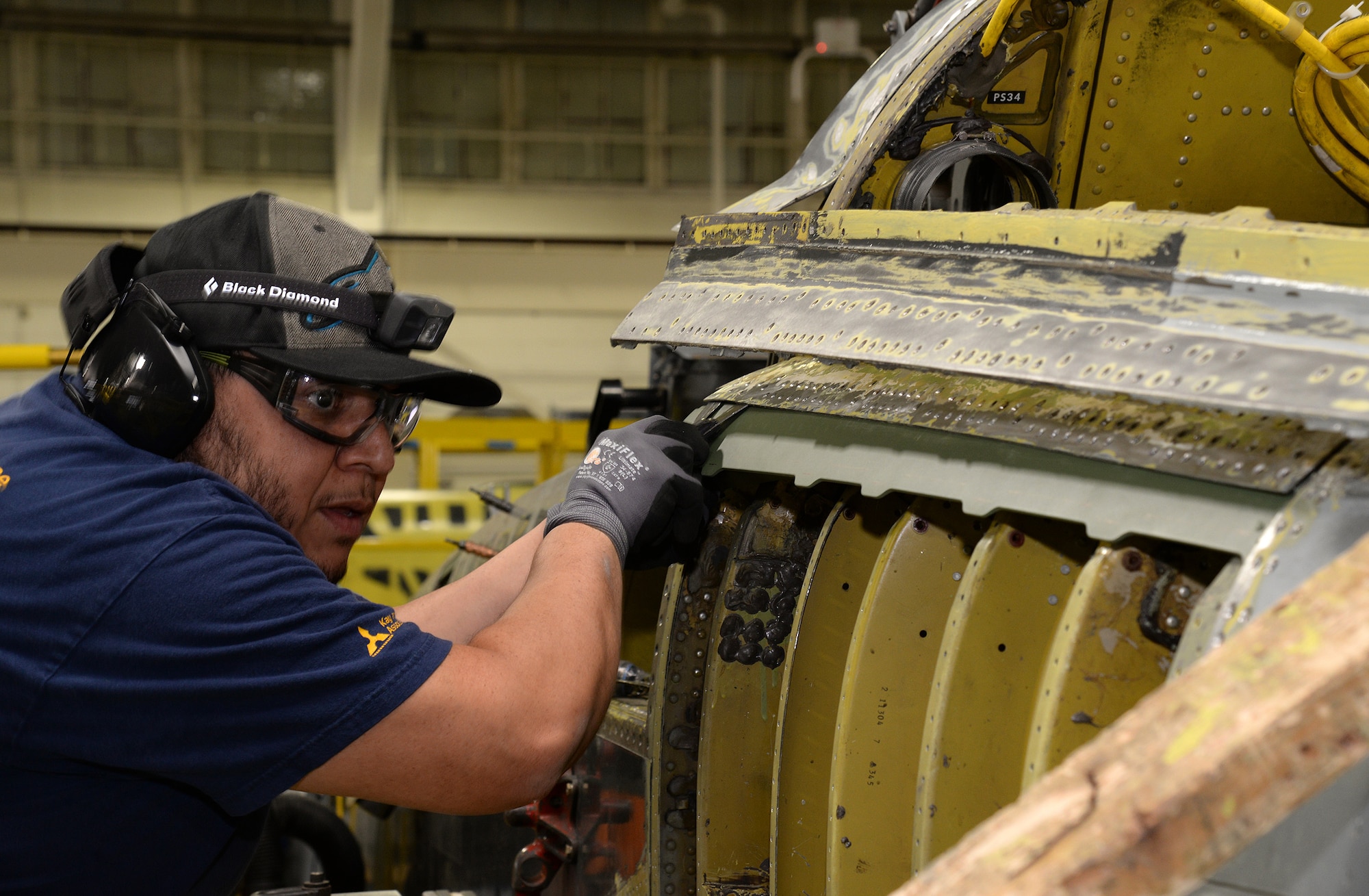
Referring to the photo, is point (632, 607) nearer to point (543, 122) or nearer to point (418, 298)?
point (418, 298)

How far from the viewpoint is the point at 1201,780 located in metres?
0.91

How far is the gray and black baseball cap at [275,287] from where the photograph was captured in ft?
5.90

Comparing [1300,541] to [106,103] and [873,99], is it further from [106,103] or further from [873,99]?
[106,103]

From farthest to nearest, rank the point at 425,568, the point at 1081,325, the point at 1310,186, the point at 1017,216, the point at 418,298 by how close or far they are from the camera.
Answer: the point at 425,568, the point at 1310,186, the point at 418,298, the point at 1017,216, the point at 1081,325

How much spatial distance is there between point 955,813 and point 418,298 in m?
1.18

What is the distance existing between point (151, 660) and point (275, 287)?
0.61m

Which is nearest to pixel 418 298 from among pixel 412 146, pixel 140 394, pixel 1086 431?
pixel 140 394

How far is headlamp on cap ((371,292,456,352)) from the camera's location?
1939mm

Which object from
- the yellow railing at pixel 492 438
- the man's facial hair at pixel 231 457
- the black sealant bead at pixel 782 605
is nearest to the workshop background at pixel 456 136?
the yellow railing at pixel 492 438

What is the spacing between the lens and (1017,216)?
167cm

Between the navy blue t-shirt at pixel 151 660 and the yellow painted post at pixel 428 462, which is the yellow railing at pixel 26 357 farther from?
the navy blue t-shirt at pixel 151 660

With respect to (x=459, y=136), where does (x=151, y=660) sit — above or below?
below

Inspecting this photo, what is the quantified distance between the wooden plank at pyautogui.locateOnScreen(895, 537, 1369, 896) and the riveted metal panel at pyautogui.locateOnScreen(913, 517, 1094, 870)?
73 cm

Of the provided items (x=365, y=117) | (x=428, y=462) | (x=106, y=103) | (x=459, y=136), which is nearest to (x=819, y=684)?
(x=428, y=462)
